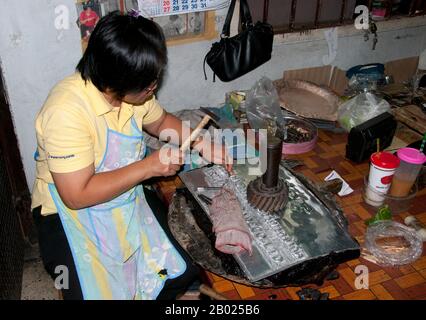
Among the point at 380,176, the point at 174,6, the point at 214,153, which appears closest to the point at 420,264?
the point at 380,176

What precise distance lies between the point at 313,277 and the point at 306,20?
6.50ft

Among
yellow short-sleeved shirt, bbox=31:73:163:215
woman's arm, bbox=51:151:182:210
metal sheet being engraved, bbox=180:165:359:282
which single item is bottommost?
metal sheet being engraved, bbox=180:165:359:282

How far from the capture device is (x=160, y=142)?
2473 mm

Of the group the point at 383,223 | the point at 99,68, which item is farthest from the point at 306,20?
the point at 99,68

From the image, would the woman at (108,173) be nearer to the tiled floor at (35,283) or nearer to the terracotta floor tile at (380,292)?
the terracotta floor tile at (380,292)

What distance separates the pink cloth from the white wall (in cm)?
121

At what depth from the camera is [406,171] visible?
6.61 feet

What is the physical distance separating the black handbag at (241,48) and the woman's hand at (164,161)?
1150mm

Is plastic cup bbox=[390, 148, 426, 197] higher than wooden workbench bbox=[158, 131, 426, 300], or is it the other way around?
plastic cup bbox=[390, 148, 426, 197]

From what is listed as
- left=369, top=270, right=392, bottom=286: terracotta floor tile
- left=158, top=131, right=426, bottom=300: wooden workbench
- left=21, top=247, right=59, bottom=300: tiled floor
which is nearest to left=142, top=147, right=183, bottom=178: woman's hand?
left=158, top=131, right=426, bottom=300: wooden workbench

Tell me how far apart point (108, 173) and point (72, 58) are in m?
0.99

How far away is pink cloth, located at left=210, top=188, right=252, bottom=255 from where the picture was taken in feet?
5.33

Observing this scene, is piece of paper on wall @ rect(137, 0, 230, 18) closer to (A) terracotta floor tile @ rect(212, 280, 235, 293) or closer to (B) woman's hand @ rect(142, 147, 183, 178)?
(B) woman's hand @ rect(142, 147, 183, 178)

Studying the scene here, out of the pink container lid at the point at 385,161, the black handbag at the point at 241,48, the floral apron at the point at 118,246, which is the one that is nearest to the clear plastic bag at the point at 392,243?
the pink container lid at the point at 385,161
